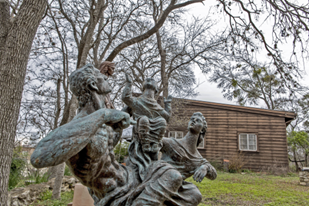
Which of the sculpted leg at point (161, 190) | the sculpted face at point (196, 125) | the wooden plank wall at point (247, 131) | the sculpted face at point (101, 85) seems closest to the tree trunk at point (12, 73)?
the sculpted face at point (101, 85)

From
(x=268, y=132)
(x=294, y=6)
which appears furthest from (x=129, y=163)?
(x=268, y=132)

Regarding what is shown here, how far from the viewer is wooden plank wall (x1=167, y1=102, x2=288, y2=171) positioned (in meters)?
14.2

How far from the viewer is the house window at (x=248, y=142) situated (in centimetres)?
1474

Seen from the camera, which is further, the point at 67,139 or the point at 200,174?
the point at 200,174

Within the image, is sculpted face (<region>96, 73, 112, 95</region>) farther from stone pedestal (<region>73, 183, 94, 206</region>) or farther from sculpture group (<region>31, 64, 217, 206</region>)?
stone pedestal (<region>73, 183, 94, 206</region>)

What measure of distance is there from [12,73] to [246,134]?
1421cm

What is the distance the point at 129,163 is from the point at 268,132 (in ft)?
47.3

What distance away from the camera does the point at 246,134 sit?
590 inches

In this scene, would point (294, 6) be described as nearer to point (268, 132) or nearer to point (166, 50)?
point (166, 50)

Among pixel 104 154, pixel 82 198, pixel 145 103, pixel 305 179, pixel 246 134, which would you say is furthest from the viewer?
pixel 246 134

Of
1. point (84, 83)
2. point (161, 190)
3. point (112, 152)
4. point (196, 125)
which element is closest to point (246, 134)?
point (196, 125)

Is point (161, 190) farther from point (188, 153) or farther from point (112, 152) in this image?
point (188, 153)

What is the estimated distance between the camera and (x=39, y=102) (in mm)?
10523

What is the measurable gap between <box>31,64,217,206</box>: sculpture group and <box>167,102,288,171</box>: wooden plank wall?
1134cm
